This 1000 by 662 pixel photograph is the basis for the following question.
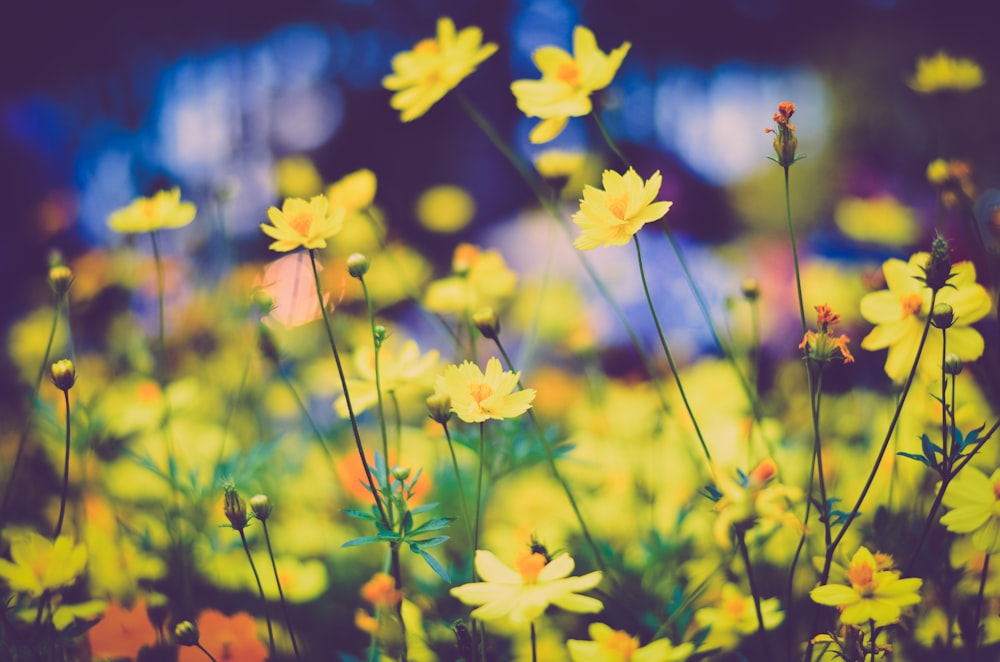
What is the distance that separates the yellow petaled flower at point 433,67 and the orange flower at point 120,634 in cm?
58

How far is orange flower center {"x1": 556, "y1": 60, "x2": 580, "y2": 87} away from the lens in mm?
666

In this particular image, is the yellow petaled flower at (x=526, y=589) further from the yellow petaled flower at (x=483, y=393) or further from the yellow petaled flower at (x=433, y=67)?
the yellow petaled flower at (x=433, y=67)

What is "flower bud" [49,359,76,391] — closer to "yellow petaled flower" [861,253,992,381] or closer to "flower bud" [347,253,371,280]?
"flower bud" [347,253,371,280]

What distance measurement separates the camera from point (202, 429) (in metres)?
1.18

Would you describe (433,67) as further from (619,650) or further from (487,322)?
(619,650)

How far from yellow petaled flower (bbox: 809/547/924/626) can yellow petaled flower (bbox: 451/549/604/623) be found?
7.1 inches

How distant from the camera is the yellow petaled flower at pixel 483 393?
51 cm

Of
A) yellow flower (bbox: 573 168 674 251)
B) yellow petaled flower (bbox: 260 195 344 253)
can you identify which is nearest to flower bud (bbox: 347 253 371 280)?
yellow petaled flower (bbox: 260 195 344 253)

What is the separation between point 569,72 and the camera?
0.67 meters

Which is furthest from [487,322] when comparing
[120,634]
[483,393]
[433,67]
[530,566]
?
[120,634]

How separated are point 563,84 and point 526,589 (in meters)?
0.49

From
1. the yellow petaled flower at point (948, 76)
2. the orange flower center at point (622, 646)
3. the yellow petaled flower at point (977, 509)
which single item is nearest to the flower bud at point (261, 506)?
the orange flower center at point (622, 646)

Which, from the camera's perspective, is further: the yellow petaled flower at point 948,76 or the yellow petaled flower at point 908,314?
the yellow petaled flower at point 948,76

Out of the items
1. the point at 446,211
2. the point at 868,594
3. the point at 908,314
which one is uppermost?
the point at 908,314
